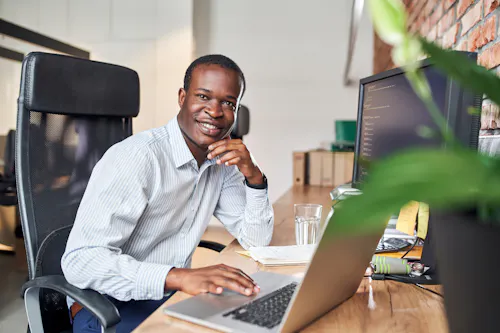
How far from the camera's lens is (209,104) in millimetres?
1329

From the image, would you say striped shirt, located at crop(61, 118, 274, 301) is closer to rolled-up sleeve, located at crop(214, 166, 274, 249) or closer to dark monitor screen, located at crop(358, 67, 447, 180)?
rolled-up sleeve, located at crop(214, 166, 274, 249)

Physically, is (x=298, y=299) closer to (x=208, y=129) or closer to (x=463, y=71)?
(x=463, y=71)

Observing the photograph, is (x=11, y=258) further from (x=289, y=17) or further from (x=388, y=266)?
(x=289, y=17)

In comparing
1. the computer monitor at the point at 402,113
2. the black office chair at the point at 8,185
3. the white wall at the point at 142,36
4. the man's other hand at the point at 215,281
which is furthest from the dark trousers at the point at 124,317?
the white wall at the point at 142,36

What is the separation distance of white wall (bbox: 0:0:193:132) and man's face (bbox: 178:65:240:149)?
3.12 m

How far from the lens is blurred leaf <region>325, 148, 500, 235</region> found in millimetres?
233

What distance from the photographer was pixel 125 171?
1155 millimetres

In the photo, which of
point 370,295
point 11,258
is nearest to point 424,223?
point 370,295

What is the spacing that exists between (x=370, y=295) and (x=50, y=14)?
4711mm

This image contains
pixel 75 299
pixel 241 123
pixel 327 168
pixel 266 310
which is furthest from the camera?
pixel 241 123

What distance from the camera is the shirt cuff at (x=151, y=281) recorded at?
39.1 inches

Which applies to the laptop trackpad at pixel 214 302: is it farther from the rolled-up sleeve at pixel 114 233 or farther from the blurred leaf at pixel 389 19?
the blurred leaf at pixel 389 19

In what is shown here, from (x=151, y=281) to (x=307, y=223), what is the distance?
1.53 ft

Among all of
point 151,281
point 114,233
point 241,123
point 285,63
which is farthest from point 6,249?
point 285,63
